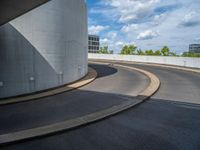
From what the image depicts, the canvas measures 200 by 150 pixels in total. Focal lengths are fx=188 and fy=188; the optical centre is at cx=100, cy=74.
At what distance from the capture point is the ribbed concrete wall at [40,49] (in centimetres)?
951

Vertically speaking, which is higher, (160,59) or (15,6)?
(15,6)

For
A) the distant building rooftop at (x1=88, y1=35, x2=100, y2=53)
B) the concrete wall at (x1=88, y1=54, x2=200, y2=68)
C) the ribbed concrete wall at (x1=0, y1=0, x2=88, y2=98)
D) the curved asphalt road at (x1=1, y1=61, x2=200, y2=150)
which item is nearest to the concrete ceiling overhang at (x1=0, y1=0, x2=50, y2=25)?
the ribbed concrete wall at (x1=0, y1=0, x2=88, y2=98)

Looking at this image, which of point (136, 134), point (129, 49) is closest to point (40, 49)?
point (136, 134)

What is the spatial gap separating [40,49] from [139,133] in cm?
764

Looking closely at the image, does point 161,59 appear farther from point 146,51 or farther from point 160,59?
point 146,51

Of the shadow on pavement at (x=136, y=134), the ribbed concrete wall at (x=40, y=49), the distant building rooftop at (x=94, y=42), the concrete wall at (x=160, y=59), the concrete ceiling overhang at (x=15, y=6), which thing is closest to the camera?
the shadow on pavement at (x=136, y=134)

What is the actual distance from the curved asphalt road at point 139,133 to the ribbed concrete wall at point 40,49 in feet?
18.5

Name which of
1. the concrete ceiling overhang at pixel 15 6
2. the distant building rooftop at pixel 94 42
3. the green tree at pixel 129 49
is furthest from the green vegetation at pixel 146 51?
the concrete ceiling overhang at pixel 15 6

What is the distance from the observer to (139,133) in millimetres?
5449

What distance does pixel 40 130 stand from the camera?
5414 millimetres

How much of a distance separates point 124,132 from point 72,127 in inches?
61.7

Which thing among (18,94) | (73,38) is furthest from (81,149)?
(73,38)

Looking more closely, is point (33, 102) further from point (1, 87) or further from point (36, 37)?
point (36, 37)

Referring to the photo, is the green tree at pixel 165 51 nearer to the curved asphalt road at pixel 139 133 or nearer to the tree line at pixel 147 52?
the tree line at pixel 147 52
